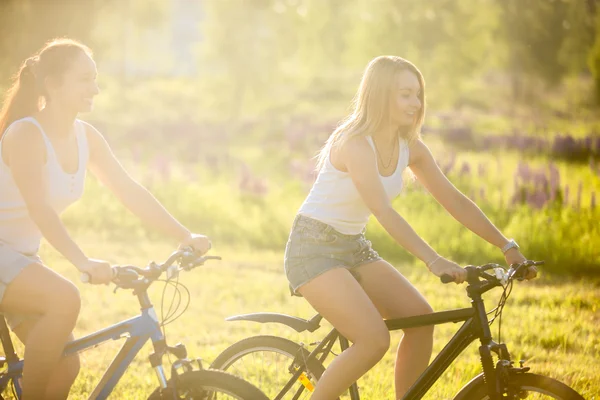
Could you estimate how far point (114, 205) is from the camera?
12.6 meters

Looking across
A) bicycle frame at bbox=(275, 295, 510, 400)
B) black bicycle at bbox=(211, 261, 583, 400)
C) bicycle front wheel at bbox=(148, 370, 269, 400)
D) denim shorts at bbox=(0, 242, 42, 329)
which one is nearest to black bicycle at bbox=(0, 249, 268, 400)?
bicycle front wheel at bbox=(148, 370, 269, 400)

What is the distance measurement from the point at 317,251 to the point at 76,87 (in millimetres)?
1335

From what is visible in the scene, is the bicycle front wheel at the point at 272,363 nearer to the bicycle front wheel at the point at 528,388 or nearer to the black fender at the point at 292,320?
the black fender at the point at 292,320

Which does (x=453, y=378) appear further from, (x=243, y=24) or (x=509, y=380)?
(x=243, y=24)

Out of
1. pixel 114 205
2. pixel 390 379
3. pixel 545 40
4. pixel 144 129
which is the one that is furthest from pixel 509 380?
pixel 545 40

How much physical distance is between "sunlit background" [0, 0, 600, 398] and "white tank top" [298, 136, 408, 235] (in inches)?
63.7

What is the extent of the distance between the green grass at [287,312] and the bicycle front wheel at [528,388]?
1.63 m

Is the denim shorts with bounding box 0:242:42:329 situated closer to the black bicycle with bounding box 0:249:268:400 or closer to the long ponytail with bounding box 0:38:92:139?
the black bicycle with bounding box 0:249:268:400

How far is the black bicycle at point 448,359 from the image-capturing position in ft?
10.6

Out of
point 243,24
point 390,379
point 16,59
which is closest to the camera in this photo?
point 390,379

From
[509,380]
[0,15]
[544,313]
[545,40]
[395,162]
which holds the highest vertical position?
[0,15]

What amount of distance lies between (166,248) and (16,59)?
56.4 feet

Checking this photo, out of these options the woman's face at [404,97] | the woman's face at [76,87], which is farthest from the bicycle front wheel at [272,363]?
the woman's face at [76,87]

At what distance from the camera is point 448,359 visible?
3465 millimetres
